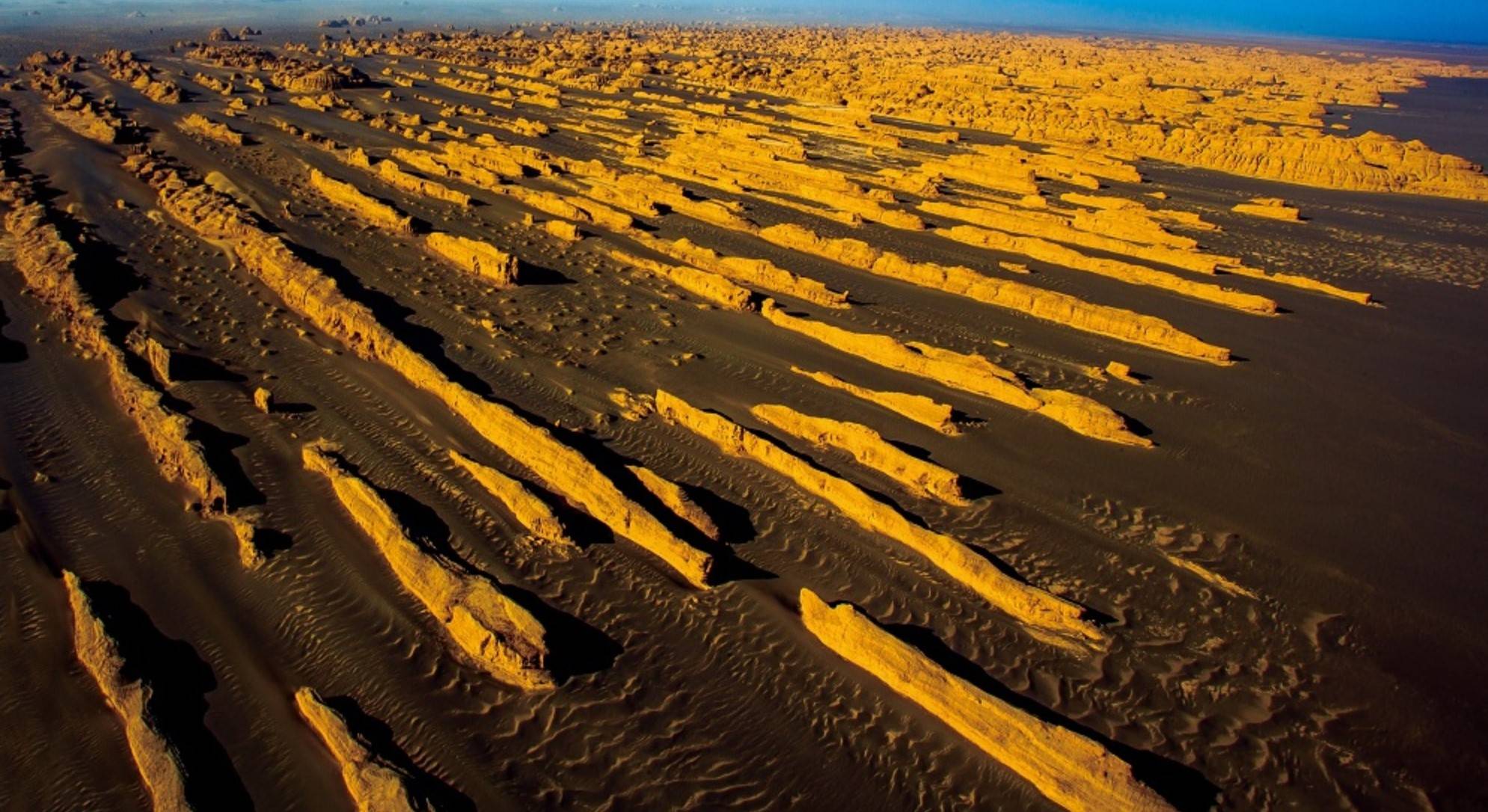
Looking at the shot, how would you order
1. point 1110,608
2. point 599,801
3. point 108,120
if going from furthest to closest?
point 108,120 < point 1110,608 < point 599,801

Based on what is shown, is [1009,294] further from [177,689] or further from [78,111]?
[78,111]

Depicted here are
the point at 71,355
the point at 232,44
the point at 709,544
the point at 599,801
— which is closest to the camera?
the point at 599,801

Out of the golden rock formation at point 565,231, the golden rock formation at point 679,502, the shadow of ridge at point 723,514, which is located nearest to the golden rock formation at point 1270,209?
the golden rock formation at point 565,231

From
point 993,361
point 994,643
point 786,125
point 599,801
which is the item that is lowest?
point 599,801

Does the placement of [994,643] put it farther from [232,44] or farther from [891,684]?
[232,44]

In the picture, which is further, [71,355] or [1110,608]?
[71,355]

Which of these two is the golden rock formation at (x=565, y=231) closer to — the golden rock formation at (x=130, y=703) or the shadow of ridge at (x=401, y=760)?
the golden rock formation at (x=130, y=703)

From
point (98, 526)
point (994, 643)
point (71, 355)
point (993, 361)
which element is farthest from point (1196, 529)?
point (71, 355)
